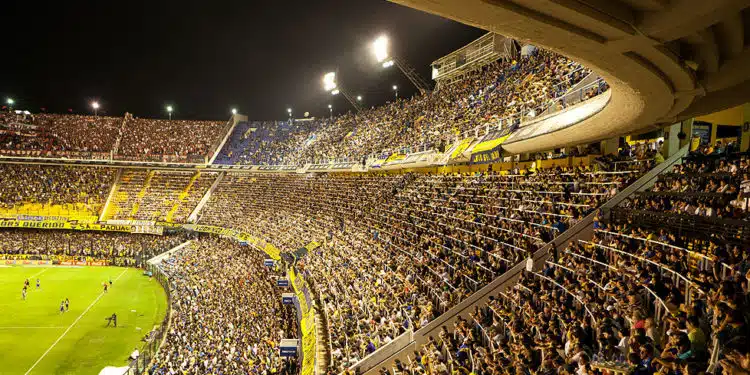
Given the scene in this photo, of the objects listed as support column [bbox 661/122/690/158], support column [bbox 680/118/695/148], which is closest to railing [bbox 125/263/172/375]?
support column [bbox 661/122/690/158]

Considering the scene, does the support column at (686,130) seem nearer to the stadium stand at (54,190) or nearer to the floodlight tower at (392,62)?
the floodlight tower at (392,62)

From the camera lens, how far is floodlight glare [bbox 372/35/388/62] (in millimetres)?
40884

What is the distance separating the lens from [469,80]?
32.0 meters

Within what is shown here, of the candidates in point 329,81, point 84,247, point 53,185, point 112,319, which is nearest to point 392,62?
point 329,81

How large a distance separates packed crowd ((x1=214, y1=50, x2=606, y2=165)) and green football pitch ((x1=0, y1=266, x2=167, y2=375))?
751 inches

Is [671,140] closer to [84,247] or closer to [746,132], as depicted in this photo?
[746,132]

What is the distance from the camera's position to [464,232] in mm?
15648

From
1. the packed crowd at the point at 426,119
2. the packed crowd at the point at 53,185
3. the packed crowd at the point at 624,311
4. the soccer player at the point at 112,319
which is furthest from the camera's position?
the packed crowd at the point at 53,185

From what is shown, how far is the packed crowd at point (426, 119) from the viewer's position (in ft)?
62.9

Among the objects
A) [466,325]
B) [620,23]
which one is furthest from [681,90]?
[466,325]

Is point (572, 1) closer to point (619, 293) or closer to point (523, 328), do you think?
point (619, 293)

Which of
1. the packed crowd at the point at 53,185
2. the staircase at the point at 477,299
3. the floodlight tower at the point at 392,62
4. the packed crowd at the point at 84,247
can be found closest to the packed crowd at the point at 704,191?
the staircase at the point at 477,299

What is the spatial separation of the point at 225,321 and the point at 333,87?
37363mm

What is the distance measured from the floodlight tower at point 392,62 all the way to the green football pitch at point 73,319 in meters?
28.1
